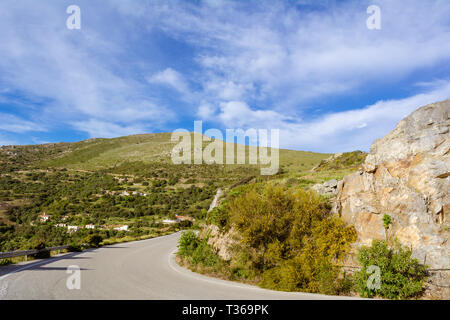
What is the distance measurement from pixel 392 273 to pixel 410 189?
3.05 meters

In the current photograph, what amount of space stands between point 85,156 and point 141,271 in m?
76.9

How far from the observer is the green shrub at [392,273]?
764cm

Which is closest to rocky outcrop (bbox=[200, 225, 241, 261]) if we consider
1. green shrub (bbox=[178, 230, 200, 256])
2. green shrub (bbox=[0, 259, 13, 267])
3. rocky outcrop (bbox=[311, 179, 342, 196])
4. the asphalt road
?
green shrub (bbox=[178, 230, 200, 256])

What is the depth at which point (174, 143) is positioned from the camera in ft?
295

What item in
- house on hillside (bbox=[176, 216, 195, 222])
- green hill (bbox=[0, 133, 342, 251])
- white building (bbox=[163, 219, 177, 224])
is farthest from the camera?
house on hillside (bbox=[176, 216, 195, 222])

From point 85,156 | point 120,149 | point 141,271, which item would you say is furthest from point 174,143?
point 141,271

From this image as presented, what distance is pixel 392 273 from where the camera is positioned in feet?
25.7

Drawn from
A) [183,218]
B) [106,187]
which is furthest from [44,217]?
[183,218]

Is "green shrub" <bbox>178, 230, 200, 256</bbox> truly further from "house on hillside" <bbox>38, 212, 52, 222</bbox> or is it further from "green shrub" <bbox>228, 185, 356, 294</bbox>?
"house on hillside" <bbox>38, 212, 52, 222</bbox>

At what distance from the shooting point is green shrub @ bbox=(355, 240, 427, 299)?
7.64 metres

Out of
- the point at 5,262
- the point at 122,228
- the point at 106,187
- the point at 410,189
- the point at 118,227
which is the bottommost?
the point at 122,228

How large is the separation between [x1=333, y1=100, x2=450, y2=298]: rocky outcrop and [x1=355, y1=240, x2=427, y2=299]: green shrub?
1.98 feet

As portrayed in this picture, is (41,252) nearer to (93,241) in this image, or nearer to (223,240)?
(93,241)
